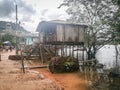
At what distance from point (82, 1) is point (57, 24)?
13.8ft

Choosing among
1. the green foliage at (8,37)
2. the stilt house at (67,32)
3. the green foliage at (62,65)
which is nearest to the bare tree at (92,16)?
the stilt house at (67,32)

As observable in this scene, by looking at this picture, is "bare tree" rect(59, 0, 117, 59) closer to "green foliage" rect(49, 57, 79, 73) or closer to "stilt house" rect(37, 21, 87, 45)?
"stilt house" rect(37, 21, 87, 45)

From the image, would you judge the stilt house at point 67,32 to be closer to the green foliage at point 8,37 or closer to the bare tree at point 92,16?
the bare tree at point 92,16

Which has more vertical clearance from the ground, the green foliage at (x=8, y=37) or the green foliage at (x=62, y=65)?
the green foliage at (x=8, y=37)

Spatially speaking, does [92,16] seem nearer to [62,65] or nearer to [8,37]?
[62,65]

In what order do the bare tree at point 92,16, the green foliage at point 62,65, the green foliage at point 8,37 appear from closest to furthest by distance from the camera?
the green foliage at point 62,65 < the bare tree at point 92,16 < the green foliage at point 8,37

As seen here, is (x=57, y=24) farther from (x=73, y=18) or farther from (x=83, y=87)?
(x=83, y=87)

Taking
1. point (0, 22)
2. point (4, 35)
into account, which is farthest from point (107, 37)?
point (0, 22)

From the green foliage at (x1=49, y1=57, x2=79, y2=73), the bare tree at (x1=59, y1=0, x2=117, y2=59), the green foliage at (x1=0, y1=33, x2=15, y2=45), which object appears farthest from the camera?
the green foliage at (x1=0, y1=33, x2=15, y2=45)

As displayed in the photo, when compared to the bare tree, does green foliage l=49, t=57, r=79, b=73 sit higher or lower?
lower

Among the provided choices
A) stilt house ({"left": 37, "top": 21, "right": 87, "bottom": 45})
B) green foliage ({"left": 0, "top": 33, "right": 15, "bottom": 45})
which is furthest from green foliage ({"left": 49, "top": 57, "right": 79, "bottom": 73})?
green foliage ({"left": 0, "top": 33, "right": 15, "bottom": 45})

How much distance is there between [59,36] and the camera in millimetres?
22328

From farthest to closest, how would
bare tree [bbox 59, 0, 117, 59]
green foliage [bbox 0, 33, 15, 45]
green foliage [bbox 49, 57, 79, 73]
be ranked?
1. green foliage [bbox 0, 33, 15, 45]
2. bare tree [bbox 59, 0, 117, 59]
3. green foliage [bbox 49, 57, 79, 73]

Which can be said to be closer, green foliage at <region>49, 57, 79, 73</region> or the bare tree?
green foliage at <region>49, 57, 79, 73</region>
